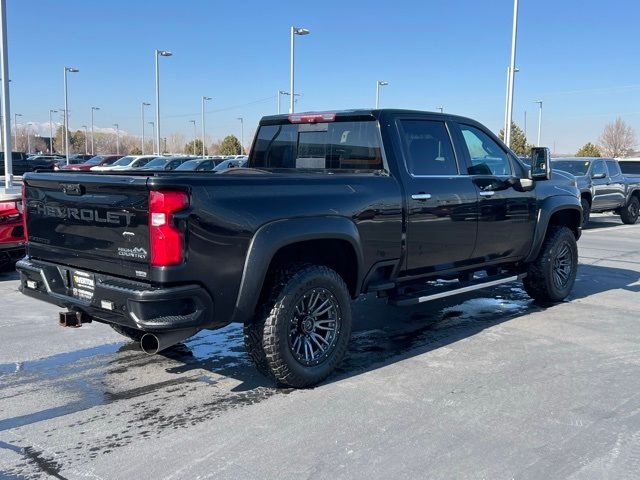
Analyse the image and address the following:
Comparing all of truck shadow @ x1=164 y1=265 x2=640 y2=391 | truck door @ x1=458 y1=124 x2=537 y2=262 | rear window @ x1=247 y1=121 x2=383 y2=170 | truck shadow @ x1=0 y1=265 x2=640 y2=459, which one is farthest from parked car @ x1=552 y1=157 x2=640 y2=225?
rear window @ x1=247 y1=121 x2=383 y2=170

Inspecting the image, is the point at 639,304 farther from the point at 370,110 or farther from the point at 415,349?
the point at 370,110

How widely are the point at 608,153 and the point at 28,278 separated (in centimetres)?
8505

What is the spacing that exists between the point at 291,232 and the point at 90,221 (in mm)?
1342

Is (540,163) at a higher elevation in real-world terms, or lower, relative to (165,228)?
higher

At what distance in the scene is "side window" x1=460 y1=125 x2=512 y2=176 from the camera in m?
6.12

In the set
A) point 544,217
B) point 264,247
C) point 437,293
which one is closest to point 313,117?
point 437,293

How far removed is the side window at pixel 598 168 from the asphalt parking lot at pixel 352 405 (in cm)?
1112

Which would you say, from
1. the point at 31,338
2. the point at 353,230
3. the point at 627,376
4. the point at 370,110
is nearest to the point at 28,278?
the point at 31,338

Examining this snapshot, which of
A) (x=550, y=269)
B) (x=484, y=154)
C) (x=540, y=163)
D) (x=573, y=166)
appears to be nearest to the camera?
(x=484, y=154)

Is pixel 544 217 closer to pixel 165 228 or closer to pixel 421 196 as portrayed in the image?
pixel 421 196

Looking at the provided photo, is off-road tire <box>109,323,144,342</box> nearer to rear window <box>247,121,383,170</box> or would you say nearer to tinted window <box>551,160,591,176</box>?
rear window <box>247,121,383,170</box>

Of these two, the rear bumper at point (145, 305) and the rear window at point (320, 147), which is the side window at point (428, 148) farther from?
the rear bumper at point (145, 305)

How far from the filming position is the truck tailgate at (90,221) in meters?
3.88

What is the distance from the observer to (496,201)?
6.19 m
